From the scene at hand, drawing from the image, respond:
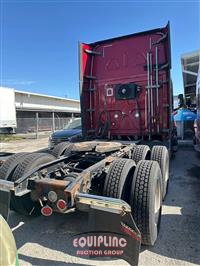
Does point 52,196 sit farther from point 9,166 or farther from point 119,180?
point 9,166

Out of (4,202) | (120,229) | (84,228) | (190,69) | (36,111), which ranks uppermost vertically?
(190,69)

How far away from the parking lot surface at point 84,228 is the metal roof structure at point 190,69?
9806 mm

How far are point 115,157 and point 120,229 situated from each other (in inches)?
63.3

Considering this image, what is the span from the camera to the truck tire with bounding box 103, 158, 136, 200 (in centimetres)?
244

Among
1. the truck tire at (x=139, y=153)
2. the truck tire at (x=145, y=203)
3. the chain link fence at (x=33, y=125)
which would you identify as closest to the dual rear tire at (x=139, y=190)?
the truck tire at (x=145, y=203)

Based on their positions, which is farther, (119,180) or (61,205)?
(119,180)

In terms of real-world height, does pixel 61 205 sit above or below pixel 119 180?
below

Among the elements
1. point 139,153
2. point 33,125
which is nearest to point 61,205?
point 139,153

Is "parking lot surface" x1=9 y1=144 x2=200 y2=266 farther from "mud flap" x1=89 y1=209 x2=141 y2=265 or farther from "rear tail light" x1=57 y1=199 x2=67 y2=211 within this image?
"rear tail light" x1=57 y1=199 x2=67 y2=211

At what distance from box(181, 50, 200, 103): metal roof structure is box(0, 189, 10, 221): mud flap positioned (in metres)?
11.9

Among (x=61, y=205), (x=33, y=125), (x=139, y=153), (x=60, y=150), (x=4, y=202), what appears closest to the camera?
(x=61, y=205)

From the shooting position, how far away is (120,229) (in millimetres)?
1928

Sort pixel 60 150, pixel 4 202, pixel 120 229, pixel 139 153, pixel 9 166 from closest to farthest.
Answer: pixel 120 229 < pixel 4 202 < pixel 9 166 < pixel 139 153 < pixel 60 150

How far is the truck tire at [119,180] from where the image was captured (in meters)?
2.44
